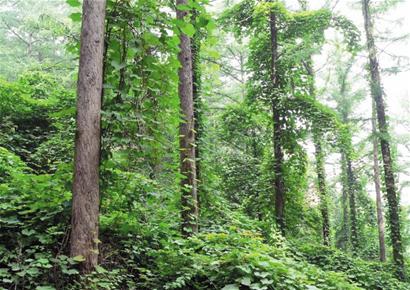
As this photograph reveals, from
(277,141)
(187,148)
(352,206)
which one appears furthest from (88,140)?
(352,206)

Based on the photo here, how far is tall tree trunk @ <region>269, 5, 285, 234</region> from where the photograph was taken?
33.5ft

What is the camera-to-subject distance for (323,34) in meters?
11.6

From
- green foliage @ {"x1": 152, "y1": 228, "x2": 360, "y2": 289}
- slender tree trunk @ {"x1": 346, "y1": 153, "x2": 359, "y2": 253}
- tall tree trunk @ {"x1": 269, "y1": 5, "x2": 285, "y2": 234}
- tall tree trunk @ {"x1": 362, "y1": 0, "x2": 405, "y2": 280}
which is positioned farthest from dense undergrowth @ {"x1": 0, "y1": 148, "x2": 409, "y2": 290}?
slender tree trunk @ {"x1": 346, "y1": 153, "x2": 359, "y2": 253}

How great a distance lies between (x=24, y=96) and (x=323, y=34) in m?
8.79

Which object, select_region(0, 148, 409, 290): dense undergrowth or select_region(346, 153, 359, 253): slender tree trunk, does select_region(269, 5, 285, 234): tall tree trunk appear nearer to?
select_region(0, 148, 409, 290): dense undergrowth

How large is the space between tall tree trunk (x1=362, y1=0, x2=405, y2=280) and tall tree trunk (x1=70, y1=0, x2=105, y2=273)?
9933mm

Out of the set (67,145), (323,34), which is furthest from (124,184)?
(323,34)

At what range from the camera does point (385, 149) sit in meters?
11.8

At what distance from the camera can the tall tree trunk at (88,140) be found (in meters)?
3.29

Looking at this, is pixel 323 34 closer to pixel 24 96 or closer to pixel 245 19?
pixel 245 19

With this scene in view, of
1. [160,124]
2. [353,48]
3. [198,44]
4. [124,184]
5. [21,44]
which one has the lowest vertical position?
[124,184]

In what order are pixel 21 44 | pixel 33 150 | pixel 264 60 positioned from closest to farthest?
pixel 33 150 → pixel 264 60 → pixel 21 44

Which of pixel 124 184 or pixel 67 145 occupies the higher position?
pixel 67 145

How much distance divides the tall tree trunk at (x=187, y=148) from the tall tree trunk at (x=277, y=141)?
189 inches
